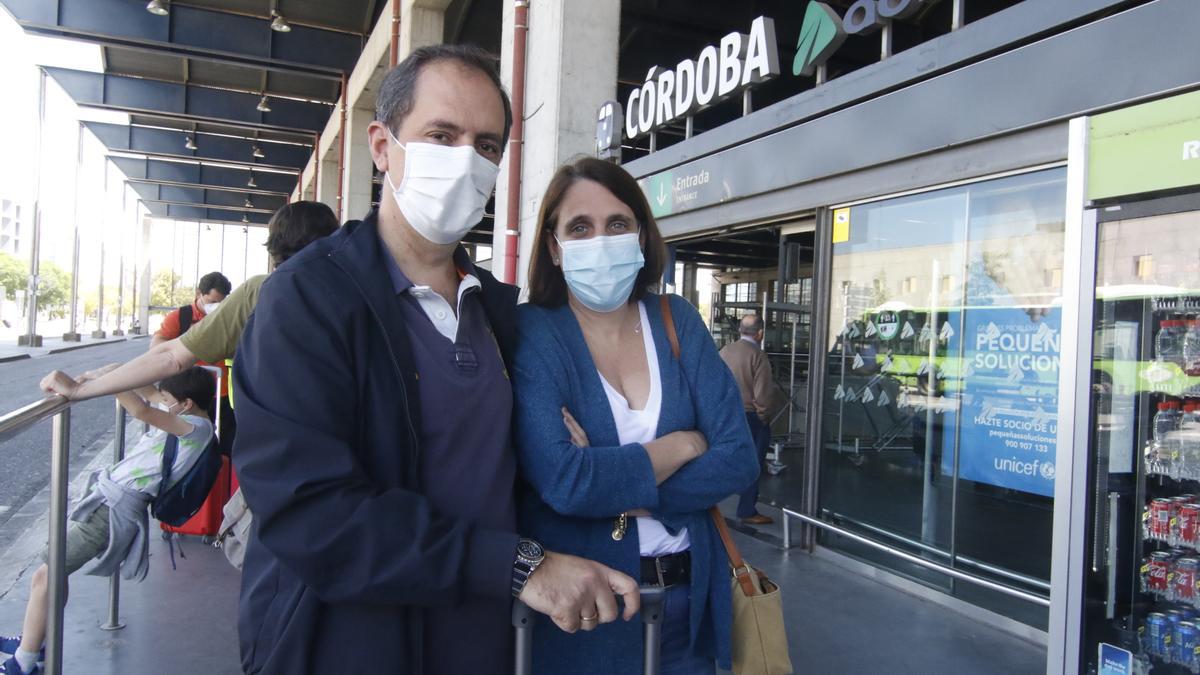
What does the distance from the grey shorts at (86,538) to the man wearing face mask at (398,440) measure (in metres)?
2.42

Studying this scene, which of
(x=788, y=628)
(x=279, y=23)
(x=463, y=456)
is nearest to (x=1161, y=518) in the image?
(x=788, y=628)

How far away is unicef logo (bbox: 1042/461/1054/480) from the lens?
421 cm

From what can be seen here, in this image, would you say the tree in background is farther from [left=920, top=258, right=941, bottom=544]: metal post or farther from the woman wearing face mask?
the woman wearing face mask

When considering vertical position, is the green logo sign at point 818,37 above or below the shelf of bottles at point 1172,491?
Answer: above

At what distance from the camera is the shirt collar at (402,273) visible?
1.38 meters

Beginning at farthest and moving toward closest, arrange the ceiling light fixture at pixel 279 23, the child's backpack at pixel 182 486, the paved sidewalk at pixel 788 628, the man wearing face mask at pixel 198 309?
1. the ceiling light fixture at pixel 279 23
2. the man wearing face mask at pixel 198 309
3. the child's backpack at pixel 182 486
4. the paved sidewalk at pixel 788 628

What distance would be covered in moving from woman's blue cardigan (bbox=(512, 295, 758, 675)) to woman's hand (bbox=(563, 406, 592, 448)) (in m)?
0.03

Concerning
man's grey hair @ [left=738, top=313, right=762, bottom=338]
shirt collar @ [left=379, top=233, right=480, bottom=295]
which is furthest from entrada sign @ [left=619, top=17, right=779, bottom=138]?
shirt collar @ [left=379, top=233, right=480, bottom=295]

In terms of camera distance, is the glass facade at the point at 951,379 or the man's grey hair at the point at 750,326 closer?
the glass facade at the point at 951,379

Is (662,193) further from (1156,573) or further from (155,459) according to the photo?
(1156,573)

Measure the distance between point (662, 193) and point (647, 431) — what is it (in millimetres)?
5524

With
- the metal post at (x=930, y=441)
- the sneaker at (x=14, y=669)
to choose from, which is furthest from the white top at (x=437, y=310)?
the metal post at (x=930, y=441)

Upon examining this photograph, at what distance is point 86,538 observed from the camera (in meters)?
3.20

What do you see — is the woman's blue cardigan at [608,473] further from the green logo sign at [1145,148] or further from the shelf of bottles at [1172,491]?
the shelf of bottles at [1172,491]
